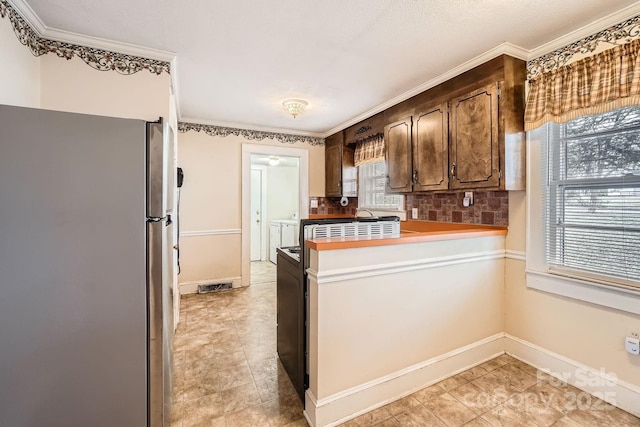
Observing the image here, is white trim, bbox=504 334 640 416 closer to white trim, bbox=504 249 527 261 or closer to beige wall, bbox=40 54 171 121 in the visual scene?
white trim, bbox=504 249 527 261

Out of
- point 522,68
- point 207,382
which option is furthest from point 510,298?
point 207,382

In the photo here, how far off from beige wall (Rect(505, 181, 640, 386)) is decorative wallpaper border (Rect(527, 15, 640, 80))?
0.94 m

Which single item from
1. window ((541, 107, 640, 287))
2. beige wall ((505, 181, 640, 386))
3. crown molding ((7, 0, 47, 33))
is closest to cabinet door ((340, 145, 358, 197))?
beige wall ((505, 181, 640, 386))

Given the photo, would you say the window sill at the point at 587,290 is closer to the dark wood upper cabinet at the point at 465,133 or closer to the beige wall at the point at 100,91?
the dark wood upper cabinet at the point at 465,133

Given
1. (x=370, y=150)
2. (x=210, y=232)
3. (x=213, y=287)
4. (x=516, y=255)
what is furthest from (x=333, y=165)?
(x=516, y=255)

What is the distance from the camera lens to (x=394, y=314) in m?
1.85

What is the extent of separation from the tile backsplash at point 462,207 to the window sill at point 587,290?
49 centimetres

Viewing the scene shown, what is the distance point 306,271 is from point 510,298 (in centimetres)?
184

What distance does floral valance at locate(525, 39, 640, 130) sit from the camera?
165 centimetres

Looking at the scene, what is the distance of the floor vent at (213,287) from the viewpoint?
13.0 ft

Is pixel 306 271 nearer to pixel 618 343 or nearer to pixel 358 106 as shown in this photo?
pixel 618 343

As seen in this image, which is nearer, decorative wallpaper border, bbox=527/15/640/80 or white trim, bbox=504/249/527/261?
decorative wallpaper border, bbox=527/15/640/80

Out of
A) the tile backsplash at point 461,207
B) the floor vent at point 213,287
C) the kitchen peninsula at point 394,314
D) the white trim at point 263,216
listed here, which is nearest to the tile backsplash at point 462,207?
the tile backsplash at point 461,207

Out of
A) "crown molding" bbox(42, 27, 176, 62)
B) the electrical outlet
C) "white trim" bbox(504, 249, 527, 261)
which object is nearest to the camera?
"crown molding" bbox(42, 27, 176, 62)
